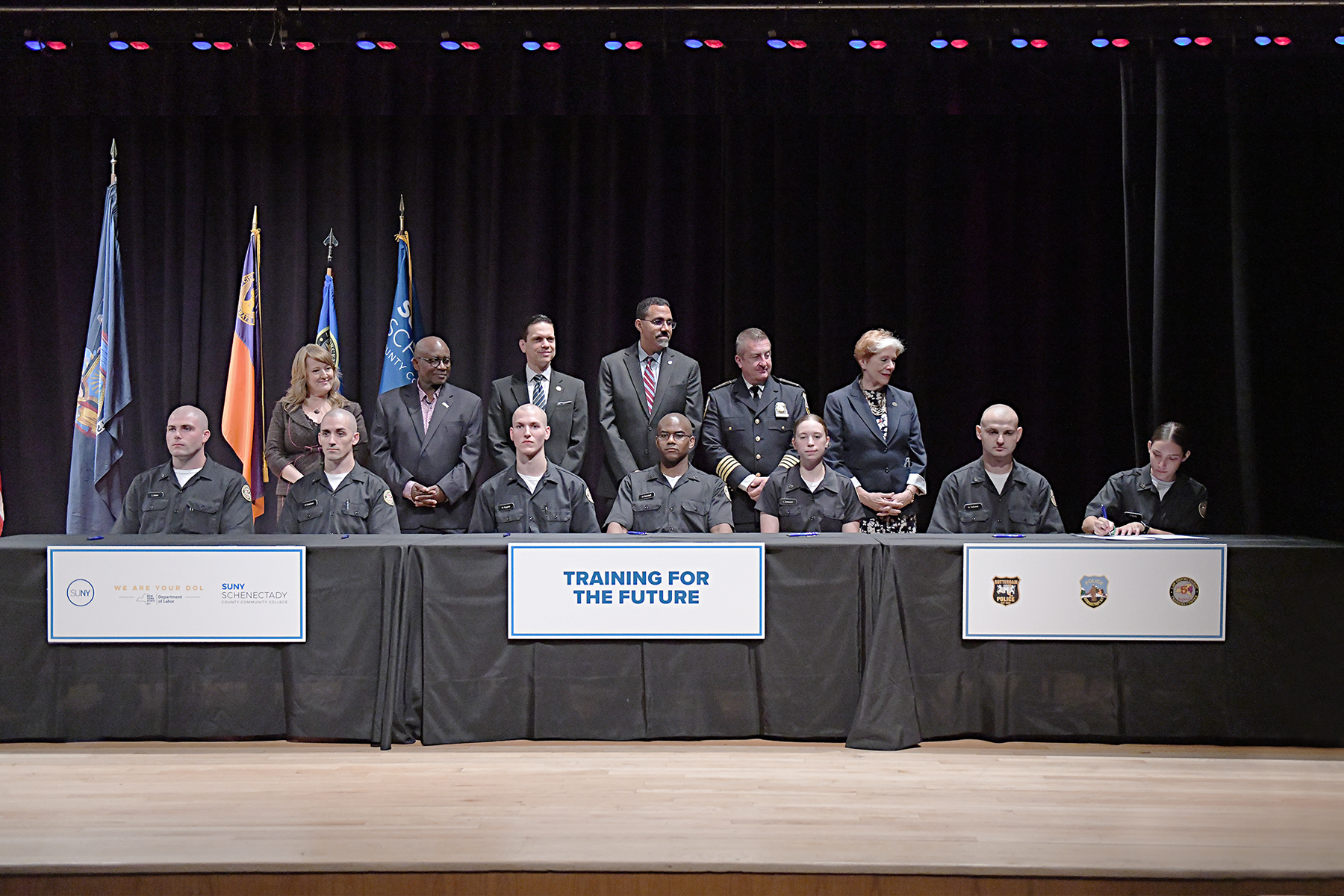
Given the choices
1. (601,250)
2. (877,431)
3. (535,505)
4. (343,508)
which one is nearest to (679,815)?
(535,505)

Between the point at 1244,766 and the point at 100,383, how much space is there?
6255mm

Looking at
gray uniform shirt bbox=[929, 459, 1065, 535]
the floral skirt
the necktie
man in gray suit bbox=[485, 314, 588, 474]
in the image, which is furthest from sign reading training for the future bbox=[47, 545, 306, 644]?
gray uniform shirt bbox=[929, 459, 1065, 535]

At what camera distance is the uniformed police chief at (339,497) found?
4.62 m

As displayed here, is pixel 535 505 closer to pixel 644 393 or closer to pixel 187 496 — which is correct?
pixel 644 393

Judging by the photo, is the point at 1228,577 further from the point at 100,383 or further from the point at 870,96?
the point at 100,383

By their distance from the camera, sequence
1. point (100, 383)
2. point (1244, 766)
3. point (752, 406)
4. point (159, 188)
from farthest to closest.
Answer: point (159, 188)
point (100, 383)
point (752, 406)
point (1244, 766)

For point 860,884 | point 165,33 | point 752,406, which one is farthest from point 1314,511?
point 165,33

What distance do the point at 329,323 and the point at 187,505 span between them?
211 cm

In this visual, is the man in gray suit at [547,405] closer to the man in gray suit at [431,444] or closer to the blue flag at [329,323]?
the man in gray suit at [431,444]

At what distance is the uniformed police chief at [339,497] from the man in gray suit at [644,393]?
123 centimetres

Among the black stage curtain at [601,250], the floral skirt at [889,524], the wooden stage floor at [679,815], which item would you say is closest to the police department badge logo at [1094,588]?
the wooden stage floor at [679,815]

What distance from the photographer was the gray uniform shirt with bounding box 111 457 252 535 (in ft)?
15.5

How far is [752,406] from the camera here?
5.41 m

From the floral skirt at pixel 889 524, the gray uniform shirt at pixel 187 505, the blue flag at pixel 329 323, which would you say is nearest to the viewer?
the gray uniform shirt at pixel 187 505
